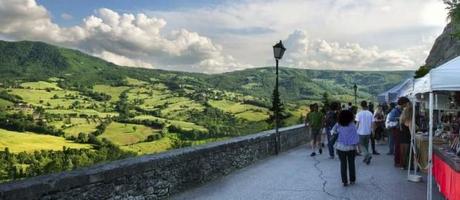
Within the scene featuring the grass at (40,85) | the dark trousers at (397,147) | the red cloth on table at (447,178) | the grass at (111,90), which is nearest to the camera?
the red cloth on table at (447,178)

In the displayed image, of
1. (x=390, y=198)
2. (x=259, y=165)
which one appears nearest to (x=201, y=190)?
(x=390, y=198)

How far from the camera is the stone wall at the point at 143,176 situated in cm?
581

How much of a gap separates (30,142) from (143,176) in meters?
43.7

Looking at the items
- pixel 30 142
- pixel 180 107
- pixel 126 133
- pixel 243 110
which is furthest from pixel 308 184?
pixel 180 107

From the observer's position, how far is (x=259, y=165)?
1459cm

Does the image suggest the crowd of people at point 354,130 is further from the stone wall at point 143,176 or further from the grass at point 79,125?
the grass at point 79,125

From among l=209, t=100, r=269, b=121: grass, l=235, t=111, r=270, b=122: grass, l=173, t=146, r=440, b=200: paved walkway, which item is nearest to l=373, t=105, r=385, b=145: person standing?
l=173, t=146, r=440, b=200: paved walkway

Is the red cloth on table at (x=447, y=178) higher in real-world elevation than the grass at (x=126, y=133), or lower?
higher

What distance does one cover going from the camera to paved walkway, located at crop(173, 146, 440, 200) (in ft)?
30.7

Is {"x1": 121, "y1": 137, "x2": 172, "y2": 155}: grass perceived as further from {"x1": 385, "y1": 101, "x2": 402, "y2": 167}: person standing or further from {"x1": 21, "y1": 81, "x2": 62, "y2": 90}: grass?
{"x1": 21, "y1": 81, "x2": 62, "y2": 90}: grass

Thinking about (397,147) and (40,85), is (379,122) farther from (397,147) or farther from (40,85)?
(40,85)

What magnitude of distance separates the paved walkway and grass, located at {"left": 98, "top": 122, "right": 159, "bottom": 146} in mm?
47319

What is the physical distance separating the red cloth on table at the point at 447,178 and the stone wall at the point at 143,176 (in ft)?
15.3

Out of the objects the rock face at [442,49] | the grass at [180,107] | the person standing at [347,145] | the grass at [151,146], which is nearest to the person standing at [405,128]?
the person standing at [347,145]
